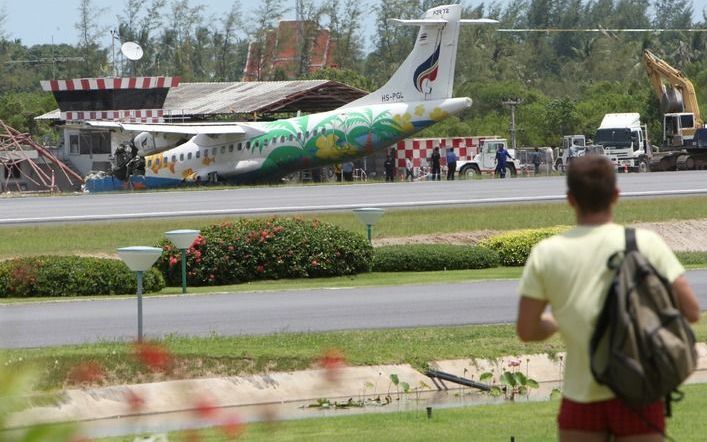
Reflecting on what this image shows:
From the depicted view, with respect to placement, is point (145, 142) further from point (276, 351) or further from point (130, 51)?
point (276, 351)

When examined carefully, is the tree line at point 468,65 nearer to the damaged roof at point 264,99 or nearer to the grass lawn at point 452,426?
the damaged roof at point 264,99

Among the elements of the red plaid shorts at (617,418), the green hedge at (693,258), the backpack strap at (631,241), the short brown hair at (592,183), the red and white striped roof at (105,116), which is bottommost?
the green hedge at (693,258)

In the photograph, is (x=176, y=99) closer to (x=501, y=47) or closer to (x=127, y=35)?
(x=127, y=35)

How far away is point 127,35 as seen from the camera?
381ft

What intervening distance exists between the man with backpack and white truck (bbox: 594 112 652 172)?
58.1 meters

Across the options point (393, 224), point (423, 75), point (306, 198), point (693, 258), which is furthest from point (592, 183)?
→ point (423, 75)

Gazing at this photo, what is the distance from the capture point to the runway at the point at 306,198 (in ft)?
120

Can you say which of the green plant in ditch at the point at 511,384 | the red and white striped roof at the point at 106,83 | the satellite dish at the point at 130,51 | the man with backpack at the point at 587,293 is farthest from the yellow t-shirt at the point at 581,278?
the satellite dish at the point at 130,51

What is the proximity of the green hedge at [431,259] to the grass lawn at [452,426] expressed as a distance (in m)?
13.2

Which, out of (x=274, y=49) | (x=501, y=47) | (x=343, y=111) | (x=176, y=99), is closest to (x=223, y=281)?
(x=343, y=111)

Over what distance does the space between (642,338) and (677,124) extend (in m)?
60.9

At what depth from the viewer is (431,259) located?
25.7 meters

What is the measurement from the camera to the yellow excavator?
203ft

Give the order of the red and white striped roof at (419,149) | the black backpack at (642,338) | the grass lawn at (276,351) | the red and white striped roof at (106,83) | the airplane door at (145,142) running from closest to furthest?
1. the black backpack at (642,338)
2. the grass lawn at (276,351)
3. the airplane door at (145,142)
4. the red and white striped roof at (106,83)
5. the red and white striped roof at (419,149)
